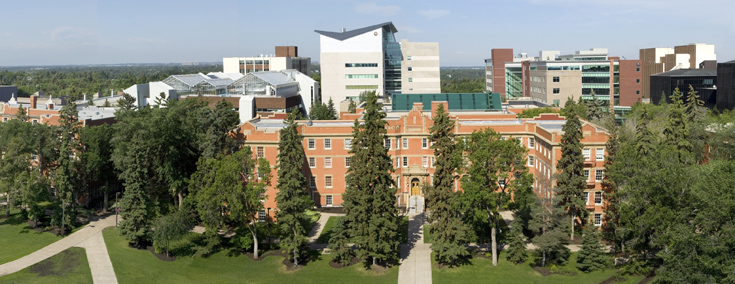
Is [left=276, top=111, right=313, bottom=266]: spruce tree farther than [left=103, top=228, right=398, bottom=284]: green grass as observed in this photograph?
Yes

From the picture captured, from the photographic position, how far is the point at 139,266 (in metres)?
57.9

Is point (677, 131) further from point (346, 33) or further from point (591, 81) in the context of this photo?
point (346, 33)

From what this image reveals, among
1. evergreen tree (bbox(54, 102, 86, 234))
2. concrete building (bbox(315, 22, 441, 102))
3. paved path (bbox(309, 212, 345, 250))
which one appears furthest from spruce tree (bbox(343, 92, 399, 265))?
concrete building (bbox(315, 22, 441, 102))

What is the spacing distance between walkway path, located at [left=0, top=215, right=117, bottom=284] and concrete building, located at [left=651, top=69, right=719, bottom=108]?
4310 inches

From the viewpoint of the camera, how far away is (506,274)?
181ft

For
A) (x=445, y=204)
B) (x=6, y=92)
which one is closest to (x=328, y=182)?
(x=445, y=204)

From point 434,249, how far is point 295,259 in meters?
12.3

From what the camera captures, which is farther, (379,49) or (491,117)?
(379,49)

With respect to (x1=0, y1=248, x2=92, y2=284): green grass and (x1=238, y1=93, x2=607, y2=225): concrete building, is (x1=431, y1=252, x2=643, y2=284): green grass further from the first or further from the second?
(x1=0, y1=248, x2=92, y2=284): green grass

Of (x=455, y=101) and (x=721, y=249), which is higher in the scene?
(x=455, y=101)

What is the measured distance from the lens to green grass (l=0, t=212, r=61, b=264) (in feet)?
201

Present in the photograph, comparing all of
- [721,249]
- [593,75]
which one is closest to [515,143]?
[721,249]

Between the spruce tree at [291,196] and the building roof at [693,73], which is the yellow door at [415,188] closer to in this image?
the spruce tree at [291,196]

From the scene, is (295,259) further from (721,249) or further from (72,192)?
(721,249)
